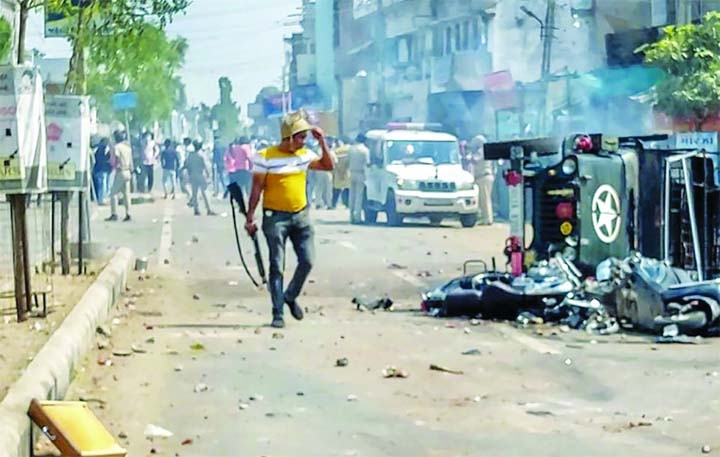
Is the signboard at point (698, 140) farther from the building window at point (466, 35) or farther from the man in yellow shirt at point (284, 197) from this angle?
the building window at point (466, 35)

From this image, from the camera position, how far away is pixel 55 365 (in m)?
9.52

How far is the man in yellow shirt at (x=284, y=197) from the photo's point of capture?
542 inches

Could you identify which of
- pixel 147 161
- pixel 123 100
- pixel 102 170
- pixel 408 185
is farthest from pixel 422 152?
pixel 123 100

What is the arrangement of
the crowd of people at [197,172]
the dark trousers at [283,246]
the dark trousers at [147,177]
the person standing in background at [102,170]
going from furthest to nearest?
the dark trousers at [147,177] < the person standing in background at [102,170] < the crowd of people at [197,172] < the dark trousers at [283,246]

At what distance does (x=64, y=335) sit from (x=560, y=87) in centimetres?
3459

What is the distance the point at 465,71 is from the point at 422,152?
25196 millimetres

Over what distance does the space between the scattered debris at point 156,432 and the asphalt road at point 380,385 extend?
5 cm

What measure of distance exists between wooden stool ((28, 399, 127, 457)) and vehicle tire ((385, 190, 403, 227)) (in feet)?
81.4

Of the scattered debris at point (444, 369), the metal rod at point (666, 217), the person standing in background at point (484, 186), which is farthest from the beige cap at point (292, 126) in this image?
the person standing in background at point (484, 186)

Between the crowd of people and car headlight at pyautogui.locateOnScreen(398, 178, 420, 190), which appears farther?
the crowd of people

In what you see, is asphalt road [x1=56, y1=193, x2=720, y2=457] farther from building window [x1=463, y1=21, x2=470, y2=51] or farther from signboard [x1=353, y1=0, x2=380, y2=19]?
signboard [x1=353, y1=0, x2=380, y2=19]

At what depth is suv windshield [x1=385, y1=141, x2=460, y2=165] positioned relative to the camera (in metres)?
34.0

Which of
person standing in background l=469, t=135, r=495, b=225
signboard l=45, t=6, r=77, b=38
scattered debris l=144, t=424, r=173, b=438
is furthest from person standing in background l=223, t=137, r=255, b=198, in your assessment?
scattered debris l=144, t=424, r=173, b=438

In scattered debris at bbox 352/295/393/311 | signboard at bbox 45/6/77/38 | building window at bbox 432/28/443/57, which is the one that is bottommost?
scattered debris at bbox 352/295/393/311
